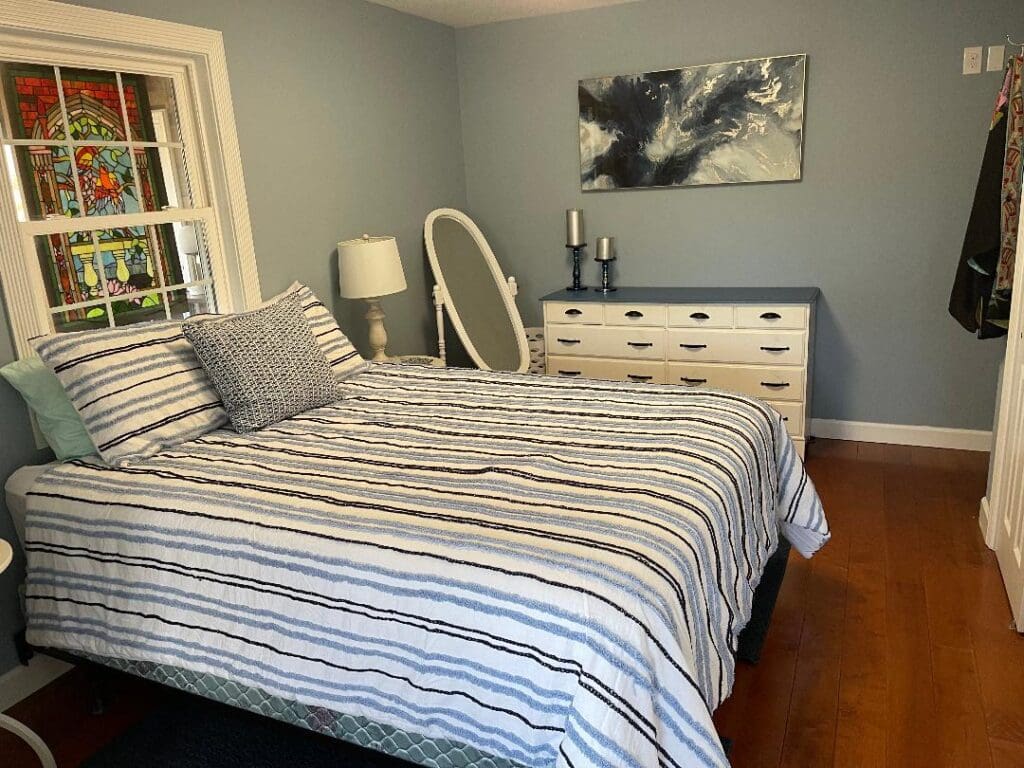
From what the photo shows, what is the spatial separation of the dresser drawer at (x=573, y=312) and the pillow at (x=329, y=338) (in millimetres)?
1360

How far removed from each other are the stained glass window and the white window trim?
0.07m

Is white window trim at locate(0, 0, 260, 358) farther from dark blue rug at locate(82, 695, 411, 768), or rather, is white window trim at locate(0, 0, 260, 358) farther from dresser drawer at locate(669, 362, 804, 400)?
dresser drawer at locate(669, 362, 804, 400)

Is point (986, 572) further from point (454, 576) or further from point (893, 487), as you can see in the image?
point (454, 576)

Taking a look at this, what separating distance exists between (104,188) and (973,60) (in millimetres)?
3664

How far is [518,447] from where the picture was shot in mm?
2195

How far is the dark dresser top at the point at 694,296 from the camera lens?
3773mm

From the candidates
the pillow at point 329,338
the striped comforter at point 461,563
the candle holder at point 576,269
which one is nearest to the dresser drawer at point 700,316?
the candle holder at point 576,269

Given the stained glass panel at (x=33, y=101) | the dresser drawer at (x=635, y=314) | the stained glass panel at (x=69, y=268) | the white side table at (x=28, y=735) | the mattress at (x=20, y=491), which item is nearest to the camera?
the white side table at (x=28, y=735)

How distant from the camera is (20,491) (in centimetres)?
226

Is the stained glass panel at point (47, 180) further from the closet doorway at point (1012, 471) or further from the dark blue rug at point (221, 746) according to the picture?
the closet doorway at point (1012, 471)

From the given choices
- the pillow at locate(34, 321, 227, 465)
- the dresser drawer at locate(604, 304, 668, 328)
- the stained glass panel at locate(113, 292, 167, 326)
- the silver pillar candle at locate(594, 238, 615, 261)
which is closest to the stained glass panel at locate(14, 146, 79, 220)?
the stained glass panel at locate(113, 292, 167, 326)

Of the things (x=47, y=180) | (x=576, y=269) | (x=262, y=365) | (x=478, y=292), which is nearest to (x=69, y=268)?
(x=47, y=180)

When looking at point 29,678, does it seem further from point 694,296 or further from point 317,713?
point 694,296

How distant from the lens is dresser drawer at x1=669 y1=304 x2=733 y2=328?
3832 mm
